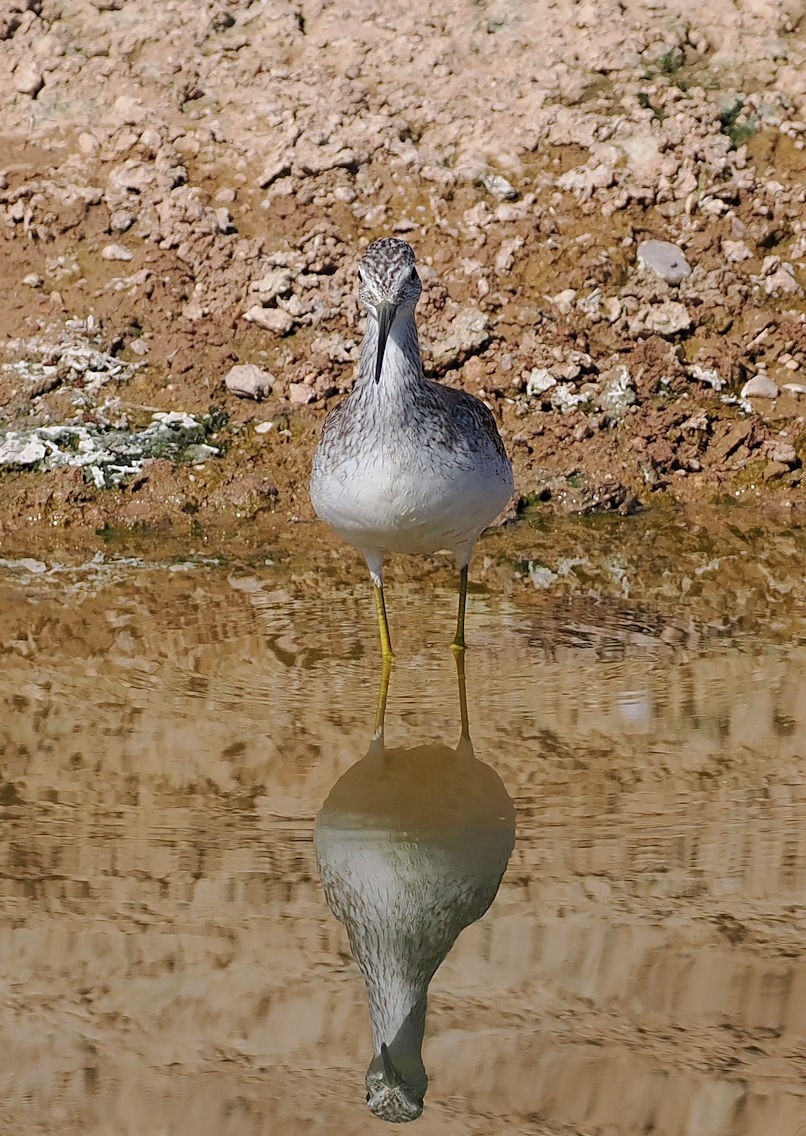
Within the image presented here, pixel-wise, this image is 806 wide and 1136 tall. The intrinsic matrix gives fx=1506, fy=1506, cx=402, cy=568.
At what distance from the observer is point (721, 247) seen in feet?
38.8

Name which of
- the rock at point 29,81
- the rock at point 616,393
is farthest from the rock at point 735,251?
the rock at point 29,81

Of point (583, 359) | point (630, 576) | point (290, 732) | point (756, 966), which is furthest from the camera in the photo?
point (583, 359)

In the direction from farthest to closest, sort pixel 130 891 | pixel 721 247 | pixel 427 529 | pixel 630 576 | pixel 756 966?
1. pixel 721 247
2. pixel 630 576
3. pixel 427 529
4. pixel 130 891
5. pixel 756 966

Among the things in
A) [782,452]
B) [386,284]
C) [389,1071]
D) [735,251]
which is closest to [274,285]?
[735,251]

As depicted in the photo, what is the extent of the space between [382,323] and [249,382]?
4.27m

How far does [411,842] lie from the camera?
5.51 meters

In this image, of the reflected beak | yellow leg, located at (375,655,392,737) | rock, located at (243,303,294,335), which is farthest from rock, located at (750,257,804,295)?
the reflected beak

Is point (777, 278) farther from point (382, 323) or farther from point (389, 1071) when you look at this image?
point (389, 1071)

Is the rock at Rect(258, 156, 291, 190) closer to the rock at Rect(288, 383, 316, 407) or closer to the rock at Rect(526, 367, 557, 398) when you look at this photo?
the rock at Rect(288, 383, 316, 407)

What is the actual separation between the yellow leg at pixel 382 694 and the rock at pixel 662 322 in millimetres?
4755

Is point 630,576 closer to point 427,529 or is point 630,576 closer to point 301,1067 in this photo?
point 427,529

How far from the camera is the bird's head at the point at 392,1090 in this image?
158 inches

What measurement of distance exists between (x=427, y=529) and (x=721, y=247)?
5763 millimetres

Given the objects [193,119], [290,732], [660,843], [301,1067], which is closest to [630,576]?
[290,732]
